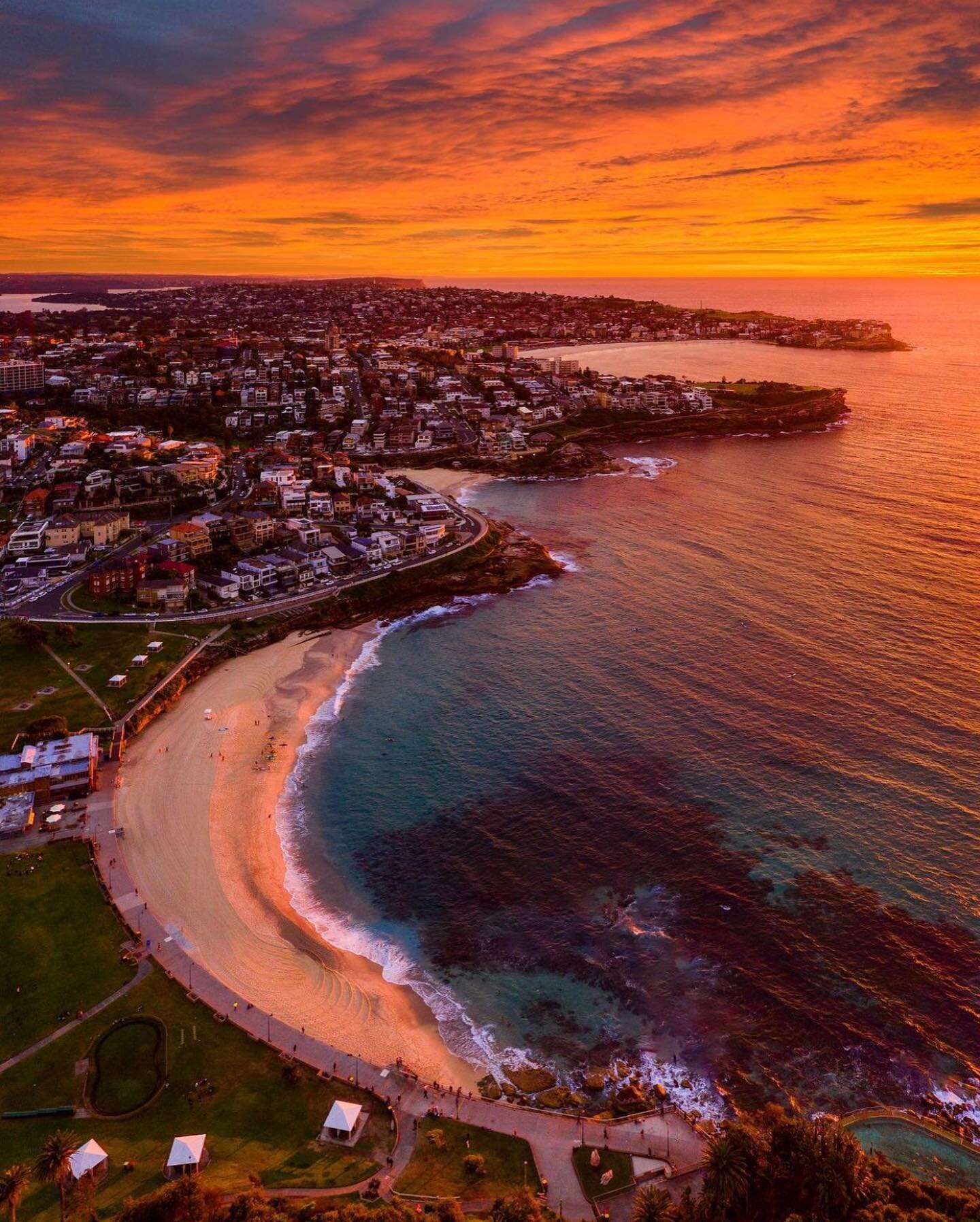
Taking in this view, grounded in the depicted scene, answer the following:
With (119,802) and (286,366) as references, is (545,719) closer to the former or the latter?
(119,802)

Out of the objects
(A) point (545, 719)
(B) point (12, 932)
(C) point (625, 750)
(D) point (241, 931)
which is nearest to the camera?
(B) point (12, 932)

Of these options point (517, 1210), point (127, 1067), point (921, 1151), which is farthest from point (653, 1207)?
point (127, 1067)

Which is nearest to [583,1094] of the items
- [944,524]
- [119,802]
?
[119,802]

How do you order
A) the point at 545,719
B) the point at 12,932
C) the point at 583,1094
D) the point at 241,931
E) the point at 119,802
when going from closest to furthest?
the point at 583,1094, the point at 12,932, the point at 241,931, the point at 119,802, the point at 545,719

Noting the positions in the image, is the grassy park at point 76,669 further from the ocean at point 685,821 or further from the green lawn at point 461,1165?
the green lawn at point 461,1165

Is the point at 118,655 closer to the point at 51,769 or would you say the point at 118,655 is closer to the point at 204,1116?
the point at 51,769

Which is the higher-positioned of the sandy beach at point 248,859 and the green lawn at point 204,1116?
the green lawn at point 204,1116

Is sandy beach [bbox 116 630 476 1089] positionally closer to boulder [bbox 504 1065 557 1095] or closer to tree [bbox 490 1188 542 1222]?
boulder [bbox 504 1065 557 1095]

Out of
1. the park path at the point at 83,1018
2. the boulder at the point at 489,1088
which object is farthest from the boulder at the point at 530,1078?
the park path at the point at 83,1018
